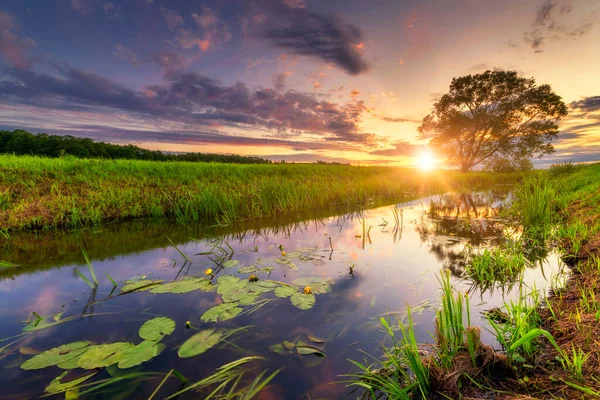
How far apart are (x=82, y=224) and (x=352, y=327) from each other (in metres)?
7.16

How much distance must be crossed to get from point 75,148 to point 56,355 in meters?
35.2

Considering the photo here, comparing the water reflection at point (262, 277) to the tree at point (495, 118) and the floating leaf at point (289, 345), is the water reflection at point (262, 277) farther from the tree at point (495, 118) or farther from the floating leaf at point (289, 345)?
the tree at point (495, 118)

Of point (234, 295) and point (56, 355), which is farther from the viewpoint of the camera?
point (234, 295)

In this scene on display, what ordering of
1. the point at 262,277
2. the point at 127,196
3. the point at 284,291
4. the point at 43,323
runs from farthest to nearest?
the point at 127,196 → the point at 262,277 → the point at 284,291 → the point at 43,323

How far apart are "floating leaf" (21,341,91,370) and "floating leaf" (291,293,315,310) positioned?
6.20ft

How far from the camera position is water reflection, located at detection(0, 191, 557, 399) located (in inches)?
84.4

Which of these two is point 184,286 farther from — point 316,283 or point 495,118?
point 495,118

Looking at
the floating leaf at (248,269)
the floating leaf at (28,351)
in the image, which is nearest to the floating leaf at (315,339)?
the floating leaf at (248,269)

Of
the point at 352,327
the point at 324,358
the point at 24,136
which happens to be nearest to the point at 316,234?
the point at 352,327

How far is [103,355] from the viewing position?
214cm

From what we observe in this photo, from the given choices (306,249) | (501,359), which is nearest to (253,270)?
(306,249)

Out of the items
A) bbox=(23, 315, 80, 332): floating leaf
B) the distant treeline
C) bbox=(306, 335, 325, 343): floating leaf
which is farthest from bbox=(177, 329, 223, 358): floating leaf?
the distant treeline

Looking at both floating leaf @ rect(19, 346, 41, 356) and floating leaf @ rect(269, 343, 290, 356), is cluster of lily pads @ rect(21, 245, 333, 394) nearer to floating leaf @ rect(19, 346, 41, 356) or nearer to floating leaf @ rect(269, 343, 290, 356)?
floating leaf @ rect(269, 343, 290, 356)

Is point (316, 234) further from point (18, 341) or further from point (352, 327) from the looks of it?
point (18, 341)
